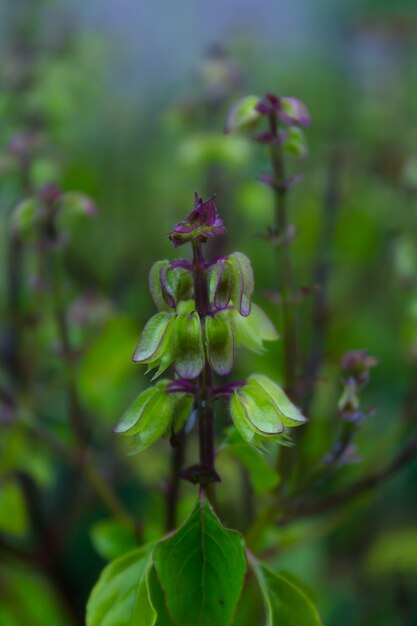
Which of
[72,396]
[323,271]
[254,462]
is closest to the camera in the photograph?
[254,462]

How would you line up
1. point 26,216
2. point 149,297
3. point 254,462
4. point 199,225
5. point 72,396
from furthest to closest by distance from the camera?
point 149,297, point 72,396, point 26,216, point 254,462, point 199,225

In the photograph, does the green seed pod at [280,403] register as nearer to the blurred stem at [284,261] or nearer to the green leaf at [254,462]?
the green leaf at [254,462]

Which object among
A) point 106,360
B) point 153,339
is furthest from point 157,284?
point 106,360

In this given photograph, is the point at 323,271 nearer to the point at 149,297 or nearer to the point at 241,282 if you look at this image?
the point at 149,297

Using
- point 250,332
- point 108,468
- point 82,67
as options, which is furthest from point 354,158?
point 250,332

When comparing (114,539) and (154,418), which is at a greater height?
(154,418)

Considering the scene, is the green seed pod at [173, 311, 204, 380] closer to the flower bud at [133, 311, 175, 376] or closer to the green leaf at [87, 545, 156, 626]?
the flower bud at [133, 311, 175, 376]

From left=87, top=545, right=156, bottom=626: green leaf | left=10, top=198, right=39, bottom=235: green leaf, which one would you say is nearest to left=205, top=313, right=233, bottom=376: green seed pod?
left=87, top=545, right=156, bottom=626: green leaf
